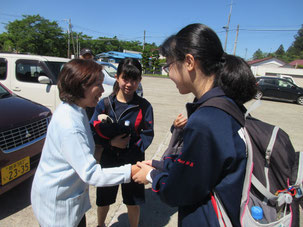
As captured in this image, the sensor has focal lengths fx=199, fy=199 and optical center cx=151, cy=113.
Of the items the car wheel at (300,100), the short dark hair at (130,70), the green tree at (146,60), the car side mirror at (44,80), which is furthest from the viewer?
the green tree at (146,60)

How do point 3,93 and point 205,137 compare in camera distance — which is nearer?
point 205,137

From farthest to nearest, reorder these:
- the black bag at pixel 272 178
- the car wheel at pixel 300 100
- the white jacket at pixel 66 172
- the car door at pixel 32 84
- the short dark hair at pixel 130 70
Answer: the car wheel at pixel 300 100 → the car door at pixel 32 84 → the short dark hair at pixel 130 70 → the white jacket at pixel 66 172 → the black bag at pixel 272 178

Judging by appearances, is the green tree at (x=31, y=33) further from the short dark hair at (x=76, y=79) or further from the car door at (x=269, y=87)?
the short dark hair at (x=76, y=79)

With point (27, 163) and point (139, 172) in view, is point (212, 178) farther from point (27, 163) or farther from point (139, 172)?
point (27, 163)

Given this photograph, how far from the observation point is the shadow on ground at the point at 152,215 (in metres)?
2.27

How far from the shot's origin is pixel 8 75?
4.62 metres

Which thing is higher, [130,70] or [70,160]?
[130,70]

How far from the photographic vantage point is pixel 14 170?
2.21 m

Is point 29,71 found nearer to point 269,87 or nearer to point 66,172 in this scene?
point 66,172

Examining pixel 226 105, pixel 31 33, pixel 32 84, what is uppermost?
pixel 31 33

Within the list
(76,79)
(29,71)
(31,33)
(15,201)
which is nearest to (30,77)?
(29,71)

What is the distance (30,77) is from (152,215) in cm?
425

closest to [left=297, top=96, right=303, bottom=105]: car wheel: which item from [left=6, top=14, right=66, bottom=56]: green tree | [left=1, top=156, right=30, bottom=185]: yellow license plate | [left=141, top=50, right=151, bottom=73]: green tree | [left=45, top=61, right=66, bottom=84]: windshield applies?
[left=45, top=61, right=66, bottom=84]: windshield

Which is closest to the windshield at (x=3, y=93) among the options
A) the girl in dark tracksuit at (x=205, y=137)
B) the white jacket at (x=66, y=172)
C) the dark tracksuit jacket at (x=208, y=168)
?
the white jacket at (x=66, y=172)
